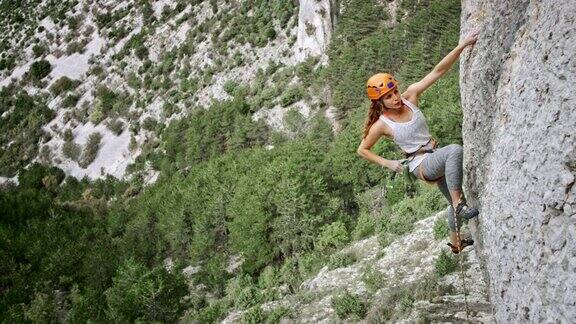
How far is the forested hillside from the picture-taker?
3925 centimetres

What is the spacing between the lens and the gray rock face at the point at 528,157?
3953 mm

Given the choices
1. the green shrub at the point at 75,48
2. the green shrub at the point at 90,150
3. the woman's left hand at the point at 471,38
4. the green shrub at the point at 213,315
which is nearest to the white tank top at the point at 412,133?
the woman's left hand at the point at 471,38

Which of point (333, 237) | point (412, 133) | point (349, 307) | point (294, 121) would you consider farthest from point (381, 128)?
point (294, 121)

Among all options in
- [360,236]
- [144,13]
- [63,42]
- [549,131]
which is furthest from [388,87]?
[63,42]

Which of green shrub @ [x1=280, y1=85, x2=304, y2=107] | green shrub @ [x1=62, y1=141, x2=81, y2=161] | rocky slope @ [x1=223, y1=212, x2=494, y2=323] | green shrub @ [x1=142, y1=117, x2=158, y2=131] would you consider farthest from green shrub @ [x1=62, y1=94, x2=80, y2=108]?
rocky slope @ [x1=223, y1=212, x2=494, y2=323]

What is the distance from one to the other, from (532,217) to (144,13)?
11409 cm

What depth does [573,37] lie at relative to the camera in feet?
13.1

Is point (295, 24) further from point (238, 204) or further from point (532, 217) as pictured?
point (532, 217)

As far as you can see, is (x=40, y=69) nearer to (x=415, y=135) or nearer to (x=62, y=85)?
(x=62, y=85)

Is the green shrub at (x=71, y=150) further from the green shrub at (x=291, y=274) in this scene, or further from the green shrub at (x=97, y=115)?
the green shrub at (x=291, y=274)

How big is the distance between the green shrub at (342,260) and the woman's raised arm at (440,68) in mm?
14167

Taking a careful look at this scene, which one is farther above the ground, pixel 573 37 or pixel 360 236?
pixel 573 37

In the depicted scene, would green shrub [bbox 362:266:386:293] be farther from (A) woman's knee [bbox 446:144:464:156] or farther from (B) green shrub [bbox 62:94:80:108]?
(B) green shrub [bbox 62:94:80:108]

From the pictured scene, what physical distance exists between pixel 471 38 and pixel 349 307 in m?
8.83
